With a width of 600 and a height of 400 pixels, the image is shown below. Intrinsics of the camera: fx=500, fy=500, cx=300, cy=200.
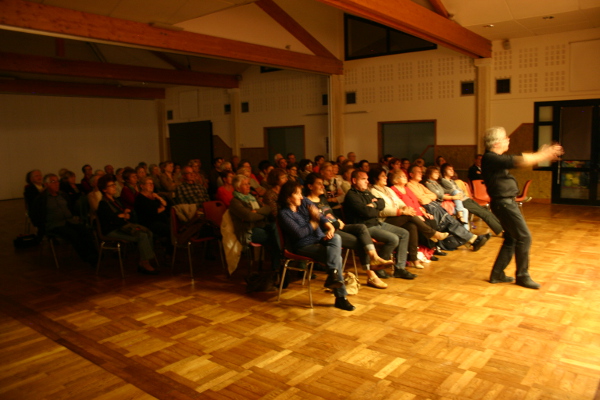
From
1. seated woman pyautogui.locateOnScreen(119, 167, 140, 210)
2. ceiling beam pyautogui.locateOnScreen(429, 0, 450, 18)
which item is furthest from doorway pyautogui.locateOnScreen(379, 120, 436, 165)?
seated woman pyautogui.locateOnScreen(119, 167, 140, 210)

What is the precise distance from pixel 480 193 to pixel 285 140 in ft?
23.6

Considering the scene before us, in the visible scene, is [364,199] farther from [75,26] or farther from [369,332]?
[75,26]

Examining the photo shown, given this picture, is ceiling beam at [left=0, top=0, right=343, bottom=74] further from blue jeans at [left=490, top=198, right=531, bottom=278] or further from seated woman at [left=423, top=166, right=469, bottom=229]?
blue jeans at [left=490, top=198, right=531, bottom=278]

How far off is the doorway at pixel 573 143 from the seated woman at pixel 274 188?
6.96 metres

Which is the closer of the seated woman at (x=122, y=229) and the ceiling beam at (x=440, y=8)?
the seated woman at (x=122, y=229)

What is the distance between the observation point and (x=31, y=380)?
3090 millimetres

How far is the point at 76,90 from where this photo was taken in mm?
13977

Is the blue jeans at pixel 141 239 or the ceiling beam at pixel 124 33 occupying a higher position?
the ceiling beam at pixel 124 33

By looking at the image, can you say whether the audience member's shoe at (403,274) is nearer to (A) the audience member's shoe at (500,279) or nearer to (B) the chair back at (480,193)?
(A) the audience member's shoe at (500,279)

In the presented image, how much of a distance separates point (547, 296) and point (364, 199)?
6.04 feet

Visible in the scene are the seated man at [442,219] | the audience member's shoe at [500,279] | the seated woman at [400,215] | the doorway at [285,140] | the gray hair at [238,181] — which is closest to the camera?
the audience member's shoe at [500,279]

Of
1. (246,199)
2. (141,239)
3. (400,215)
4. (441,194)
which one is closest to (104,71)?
(141,239)

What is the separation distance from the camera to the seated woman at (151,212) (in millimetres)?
5754

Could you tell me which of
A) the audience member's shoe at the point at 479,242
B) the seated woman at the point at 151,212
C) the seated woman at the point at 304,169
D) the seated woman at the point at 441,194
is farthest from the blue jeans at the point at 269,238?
the seated woman at the point at 304,169
